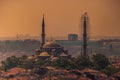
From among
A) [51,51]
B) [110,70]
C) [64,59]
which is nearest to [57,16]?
[51,51]

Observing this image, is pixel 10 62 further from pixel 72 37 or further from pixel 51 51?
pixel 72 37

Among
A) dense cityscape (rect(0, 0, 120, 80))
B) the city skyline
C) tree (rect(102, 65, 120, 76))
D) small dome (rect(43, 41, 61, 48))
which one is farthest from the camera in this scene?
small dome (rect(43, 41, 61, 48))

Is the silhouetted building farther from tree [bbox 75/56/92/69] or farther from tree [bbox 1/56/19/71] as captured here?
tree [bbox 1/56/19/71]

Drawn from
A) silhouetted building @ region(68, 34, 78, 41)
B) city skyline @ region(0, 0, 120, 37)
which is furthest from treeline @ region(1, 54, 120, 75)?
city skyline @ region(0, 0, 120, 37)

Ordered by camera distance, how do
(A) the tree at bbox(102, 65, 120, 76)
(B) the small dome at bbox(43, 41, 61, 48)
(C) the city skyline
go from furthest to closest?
(B) the small dome at bbox(43, 41, 61, 48) < (C) the city skyline < (A) the tree at bbox(102, 65, 120, 76)

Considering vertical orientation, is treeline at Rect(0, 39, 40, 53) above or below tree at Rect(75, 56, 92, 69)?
above

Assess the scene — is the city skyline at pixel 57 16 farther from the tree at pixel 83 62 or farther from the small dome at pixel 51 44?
the tree at pixel 83 62
